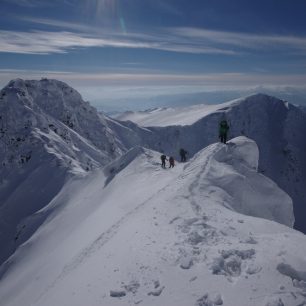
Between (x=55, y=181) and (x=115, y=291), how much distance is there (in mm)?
62003

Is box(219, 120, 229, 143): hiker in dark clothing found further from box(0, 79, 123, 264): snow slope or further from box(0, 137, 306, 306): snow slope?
box(0, 79, 123, 264): snow slope

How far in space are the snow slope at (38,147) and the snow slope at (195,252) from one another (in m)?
34.3

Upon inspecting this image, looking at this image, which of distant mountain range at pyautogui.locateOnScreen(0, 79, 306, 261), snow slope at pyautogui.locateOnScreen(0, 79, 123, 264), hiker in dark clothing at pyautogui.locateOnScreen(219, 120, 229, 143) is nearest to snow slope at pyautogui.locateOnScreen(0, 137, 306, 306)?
hiker in dark clothing at pyautogui.locateOnScreen(219, 120, 229, 143)

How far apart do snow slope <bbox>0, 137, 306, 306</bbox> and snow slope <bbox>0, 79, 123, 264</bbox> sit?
34255mm

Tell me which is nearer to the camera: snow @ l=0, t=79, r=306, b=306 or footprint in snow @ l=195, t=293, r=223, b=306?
footprint in snow @ l=195, t=293, r=223, b=306

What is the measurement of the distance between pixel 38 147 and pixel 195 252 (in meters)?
84.0

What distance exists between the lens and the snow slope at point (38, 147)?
72062mm

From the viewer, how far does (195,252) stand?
573 inches

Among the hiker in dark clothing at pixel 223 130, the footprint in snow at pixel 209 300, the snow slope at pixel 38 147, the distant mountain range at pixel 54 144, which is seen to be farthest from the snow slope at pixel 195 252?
the snow slope at pixel 38 147

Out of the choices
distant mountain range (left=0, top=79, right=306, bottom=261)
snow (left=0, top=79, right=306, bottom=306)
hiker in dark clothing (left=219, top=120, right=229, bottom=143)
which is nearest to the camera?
snow (left=0, top=79, right=306, bottom=306)

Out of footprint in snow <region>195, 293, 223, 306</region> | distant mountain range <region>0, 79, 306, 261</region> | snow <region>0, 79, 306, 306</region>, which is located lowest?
distant mountain range <region>0, 79, 306, 261</region>

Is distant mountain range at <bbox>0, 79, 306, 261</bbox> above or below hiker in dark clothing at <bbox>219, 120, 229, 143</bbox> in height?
below

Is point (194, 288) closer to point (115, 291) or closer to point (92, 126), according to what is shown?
point (115, 291)

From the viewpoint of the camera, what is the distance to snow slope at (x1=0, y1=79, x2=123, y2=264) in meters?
72.1
